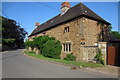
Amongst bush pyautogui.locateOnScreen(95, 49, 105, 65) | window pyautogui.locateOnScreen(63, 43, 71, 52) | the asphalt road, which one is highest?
window pyautogui.locateOnScreen(63, 43, 71, 52)

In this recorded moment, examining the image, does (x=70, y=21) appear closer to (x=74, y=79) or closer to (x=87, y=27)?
(x=87, y=27)

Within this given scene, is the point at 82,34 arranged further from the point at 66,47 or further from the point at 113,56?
the point at 113,56

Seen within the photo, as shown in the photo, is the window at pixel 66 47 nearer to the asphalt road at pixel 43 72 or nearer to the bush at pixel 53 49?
the bush at pixel 53 49

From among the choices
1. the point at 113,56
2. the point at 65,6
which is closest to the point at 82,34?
the point at 113,56

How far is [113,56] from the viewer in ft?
29.0

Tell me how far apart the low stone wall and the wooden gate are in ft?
4.40

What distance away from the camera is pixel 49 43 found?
559 inches

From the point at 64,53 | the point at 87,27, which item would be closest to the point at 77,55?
the point at 64,53

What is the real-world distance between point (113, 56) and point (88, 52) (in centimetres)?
264

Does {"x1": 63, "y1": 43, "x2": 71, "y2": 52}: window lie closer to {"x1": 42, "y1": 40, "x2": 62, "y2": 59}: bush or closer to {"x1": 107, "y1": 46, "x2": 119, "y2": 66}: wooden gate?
{"x1": 42, "y1": 40, "x2": 62, "y2": 59}: bush

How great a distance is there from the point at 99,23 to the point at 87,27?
9.88ft

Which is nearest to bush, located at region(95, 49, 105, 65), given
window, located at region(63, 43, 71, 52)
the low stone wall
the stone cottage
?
the low stone wall

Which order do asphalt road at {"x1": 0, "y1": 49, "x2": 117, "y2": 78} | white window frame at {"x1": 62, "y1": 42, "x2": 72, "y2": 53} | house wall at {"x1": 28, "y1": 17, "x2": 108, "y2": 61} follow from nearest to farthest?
asphalt road at {"x1": 0, "y1": 49, "x2": 117, "y2": 78} → house wall at {"x1": 28, "y1": 17, "x2": 108, "y2": 61} → white window frame at {"x1": 62, "y1": 42, "x2": 72, "y2": 53}

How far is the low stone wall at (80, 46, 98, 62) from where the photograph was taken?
10155mm
